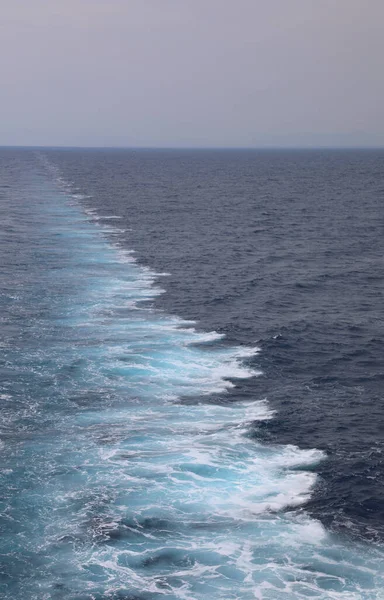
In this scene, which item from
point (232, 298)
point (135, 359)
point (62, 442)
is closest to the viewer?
point (62, 442)

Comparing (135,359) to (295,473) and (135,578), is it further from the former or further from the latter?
(135,578)

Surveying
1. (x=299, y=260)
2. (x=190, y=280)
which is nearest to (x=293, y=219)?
(x=299, y=260)

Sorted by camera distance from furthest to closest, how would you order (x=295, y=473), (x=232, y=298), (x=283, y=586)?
(x=232, y=298)
(x=295, y=473)
(x=283, y=586)

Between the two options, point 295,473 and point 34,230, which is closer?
point 295,473

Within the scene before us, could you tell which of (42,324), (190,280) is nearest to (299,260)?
(190,280)

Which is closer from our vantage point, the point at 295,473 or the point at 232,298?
the point at 295,473

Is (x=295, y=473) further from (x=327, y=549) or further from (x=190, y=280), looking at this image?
(x=190, y=280)
